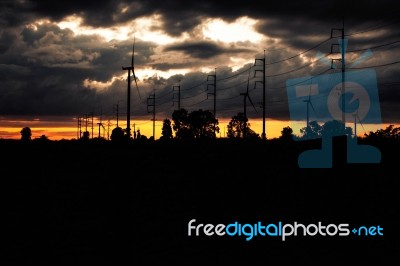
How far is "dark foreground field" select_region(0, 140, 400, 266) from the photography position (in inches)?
859

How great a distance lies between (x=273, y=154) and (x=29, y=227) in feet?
138

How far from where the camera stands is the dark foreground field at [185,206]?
71.6ft

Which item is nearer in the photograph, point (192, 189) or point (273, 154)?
point (192, 189)

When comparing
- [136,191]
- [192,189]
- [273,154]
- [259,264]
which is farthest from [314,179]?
[259,264]

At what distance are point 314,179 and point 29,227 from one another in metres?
26.1

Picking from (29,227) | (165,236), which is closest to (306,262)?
(165,236)

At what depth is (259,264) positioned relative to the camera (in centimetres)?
2019

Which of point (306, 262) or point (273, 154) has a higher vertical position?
point (273, 154)

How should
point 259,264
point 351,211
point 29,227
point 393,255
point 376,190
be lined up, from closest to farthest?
point 259,264 < point 393,255 < point 29,227 < point 351,211 < point 376,190

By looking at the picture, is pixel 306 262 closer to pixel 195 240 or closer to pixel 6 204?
pixel 195 240

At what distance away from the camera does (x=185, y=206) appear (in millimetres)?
33875

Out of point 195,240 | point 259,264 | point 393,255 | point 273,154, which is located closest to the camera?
point 259,264

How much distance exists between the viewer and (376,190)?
39.8 meters

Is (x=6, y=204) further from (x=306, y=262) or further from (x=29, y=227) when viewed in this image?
(x=306, y=262)
